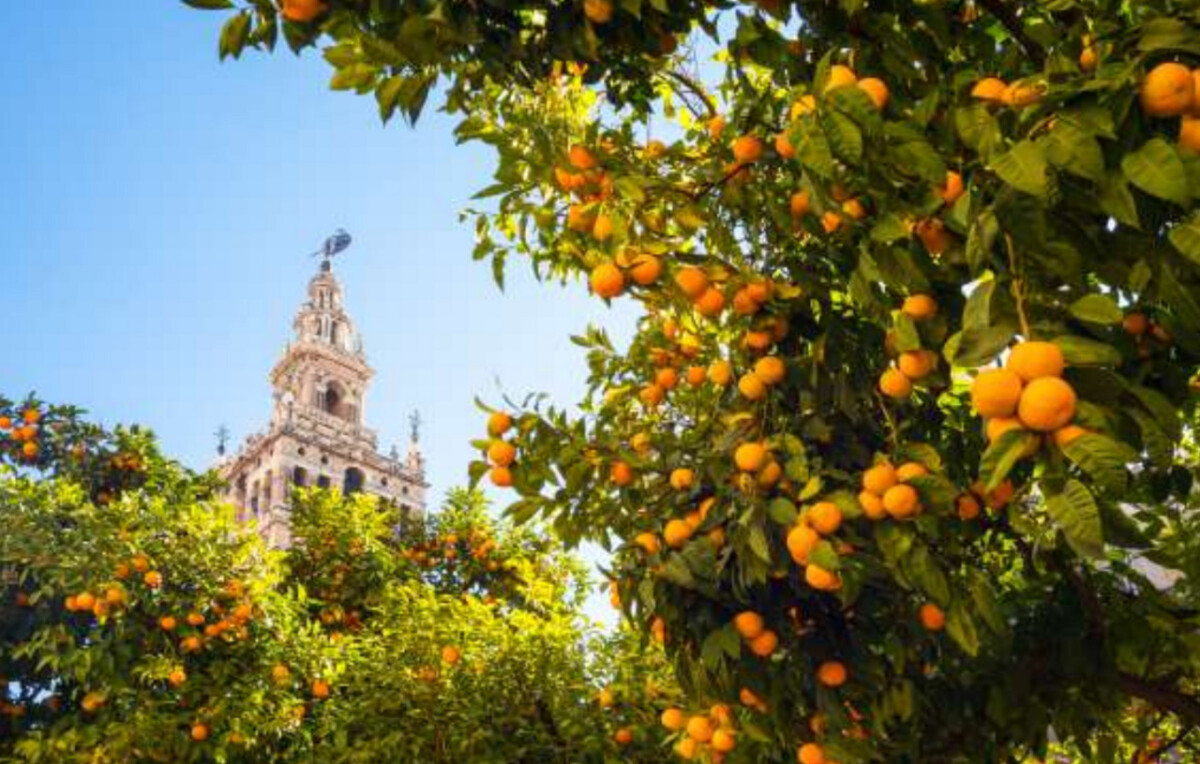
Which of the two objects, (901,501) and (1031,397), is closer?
(1031,397)

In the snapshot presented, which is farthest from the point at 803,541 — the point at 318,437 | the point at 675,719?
the point at 318,437

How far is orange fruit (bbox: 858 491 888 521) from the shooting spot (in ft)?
8.98

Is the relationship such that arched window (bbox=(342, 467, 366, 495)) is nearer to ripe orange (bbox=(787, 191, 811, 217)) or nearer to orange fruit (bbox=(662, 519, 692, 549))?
orange fruit (bbox=(662, 519, 692, 549))

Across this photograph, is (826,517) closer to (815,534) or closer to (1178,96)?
(815,534)

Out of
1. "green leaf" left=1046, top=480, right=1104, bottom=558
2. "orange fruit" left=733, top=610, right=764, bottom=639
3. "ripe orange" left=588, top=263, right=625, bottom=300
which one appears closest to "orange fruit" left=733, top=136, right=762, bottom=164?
"ripe orange" left=588, top=263, right=625, bottom=300

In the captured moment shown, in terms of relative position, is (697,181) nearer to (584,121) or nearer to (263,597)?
(584,121)

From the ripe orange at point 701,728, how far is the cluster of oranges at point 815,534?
4.41 feet

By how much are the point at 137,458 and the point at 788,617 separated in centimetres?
1069

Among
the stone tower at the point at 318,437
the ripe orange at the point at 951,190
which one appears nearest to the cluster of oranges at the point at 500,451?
the ripe orange at the point at 951,190

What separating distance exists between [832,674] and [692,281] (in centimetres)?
147

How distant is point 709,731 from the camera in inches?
160

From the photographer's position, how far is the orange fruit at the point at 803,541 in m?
2.92

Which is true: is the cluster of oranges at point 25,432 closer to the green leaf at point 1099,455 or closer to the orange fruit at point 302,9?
the orange fruit at point 302,9

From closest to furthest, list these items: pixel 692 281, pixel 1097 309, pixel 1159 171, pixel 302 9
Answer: pixel 1159 171 → pixel 1097 309 → pixel 302 9 → pixel 692 281
